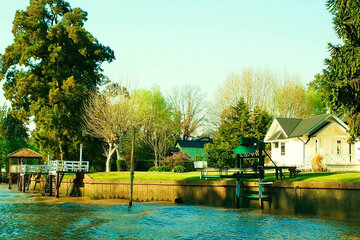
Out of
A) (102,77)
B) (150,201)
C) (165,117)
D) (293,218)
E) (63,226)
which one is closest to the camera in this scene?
(63,226)

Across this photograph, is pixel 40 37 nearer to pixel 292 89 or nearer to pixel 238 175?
pixel 238 175

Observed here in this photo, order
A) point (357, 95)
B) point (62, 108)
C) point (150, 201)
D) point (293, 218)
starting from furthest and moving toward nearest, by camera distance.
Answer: point (62, 108) → point (150, 201) → point (357, 95) → point (293, 218)

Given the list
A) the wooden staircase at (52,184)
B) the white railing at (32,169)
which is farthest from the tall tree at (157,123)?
the wooden staircase at (52,184)

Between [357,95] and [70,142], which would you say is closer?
[357,95]

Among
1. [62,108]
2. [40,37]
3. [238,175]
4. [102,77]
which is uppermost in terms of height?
[40,37]

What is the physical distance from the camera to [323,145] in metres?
38.9

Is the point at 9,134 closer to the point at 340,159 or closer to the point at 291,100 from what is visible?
the point at 291,100

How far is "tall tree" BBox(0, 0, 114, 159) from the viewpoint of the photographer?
4631 centimetres

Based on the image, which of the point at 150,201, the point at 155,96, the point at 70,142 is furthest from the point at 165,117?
the point at 150,201

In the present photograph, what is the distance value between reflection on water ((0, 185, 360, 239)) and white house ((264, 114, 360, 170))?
15.4m

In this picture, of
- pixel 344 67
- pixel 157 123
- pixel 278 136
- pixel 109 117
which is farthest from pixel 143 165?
pixel 344 67

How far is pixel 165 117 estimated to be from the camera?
2891 inches

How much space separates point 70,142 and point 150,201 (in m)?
19.3

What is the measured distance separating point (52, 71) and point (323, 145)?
96.7 ft
